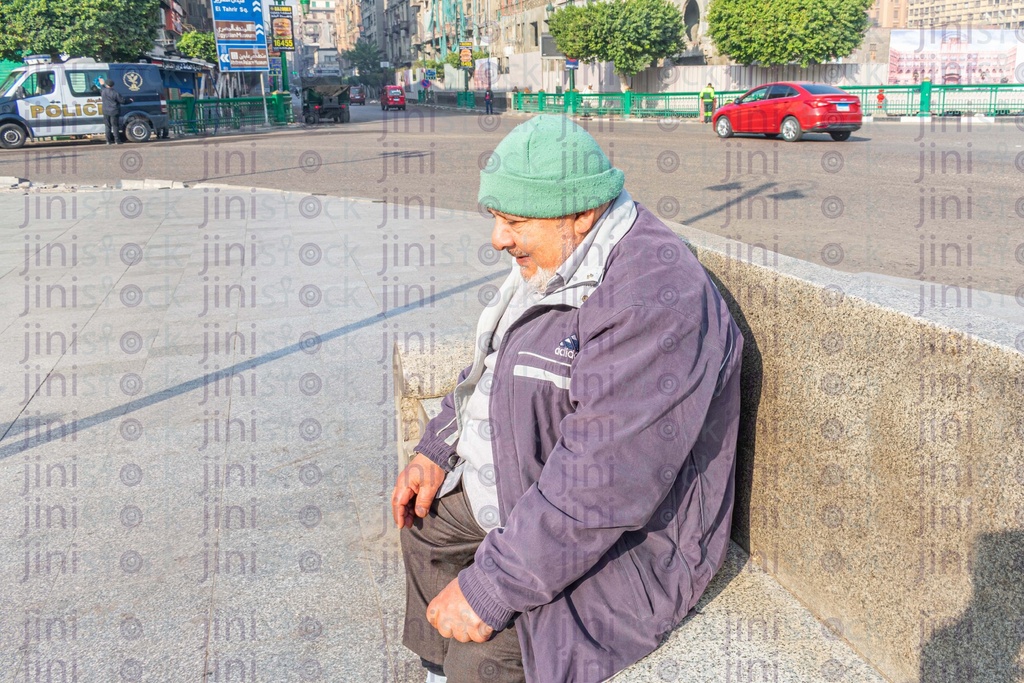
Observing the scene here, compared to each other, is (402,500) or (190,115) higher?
(190,115)

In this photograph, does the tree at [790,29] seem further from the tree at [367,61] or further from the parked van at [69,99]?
the tree at [367,61]

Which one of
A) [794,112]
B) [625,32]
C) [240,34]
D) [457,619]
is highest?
[625,32]

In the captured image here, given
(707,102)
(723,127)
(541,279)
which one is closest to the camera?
(541,279)

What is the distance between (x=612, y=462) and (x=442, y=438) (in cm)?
74

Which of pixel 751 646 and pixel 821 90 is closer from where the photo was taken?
pixel 751 646

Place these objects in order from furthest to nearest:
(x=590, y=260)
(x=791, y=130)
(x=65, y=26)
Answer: (x=65, y=26) < (x=791, y=130) < (x=590, y=260)

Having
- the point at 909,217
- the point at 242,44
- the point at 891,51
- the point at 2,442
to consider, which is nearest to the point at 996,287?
the point at 909,217

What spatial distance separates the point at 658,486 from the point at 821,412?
0.40m

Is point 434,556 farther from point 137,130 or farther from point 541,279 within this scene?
point 137,130

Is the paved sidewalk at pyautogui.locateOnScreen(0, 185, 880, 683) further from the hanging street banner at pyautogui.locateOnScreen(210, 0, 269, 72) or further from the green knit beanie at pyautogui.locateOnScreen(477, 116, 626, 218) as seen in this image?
the hanging street banner at pyautogui.locateOnScreen(210, 0, 269, 72)

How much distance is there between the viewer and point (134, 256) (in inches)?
316

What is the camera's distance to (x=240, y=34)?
117 ft

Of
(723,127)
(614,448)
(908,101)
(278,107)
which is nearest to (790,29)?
(908,101)

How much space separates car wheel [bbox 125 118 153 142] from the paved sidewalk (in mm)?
20550
